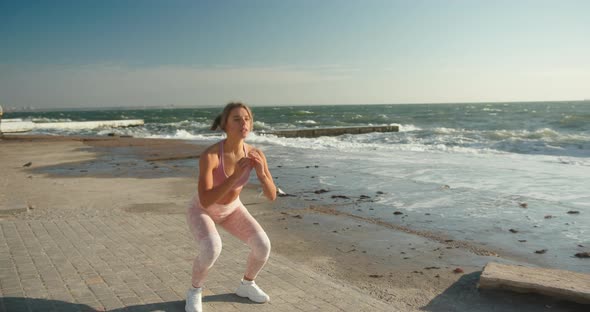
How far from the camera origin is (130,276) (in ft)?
15.9

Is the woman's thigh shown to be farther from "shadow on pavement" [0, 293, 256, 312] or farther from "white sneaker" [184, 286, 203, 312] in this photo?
"shadow on pavement" [0, 293, 256, 312]

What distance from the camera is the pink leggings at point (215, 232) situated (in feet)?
12.4

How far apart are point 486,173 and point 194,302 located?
11739 mm

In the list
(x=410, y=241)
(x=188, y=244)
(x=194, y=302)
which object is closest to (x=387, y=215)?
(x=410, y=241)

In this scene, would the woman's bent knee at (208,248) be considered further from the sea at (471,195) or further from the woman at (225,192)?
the sea at (471,195)

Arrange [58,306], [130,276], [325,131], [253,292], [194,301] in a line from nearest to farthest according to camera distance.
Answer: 1. [194,301]
2. [58,306]
3. [253,292]
4. [130,276]
5. [325,131]

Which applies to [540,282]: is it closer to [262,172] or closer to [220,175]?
[262,172]

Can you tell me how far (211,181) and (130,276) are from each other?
5.71 ft

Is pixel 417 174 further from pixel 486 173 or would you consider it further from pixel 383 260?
pixel 383 260

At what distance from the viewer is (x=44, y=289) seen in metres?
4.41

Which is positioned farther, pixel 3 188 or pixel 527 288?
pixel 3 188

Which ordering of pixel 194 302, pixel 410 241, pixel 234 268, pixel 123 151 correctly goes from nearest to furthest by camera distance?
1. pixel 194 302
2. pixel 234 268
3. pixel 410 241
4. pixel 123 151

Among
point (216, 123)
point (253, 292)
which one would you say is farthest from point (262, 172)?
point (253, 292)

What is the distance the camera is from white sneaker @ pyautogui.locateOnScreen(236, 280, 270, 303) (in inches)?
167
